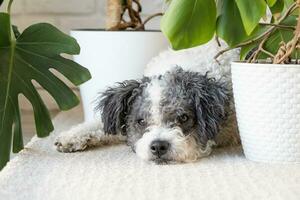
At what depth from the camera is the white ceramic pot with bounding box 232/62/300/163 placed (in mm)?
1085

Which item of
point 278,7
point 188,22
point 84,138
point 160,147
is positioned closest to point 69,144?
point 84,138

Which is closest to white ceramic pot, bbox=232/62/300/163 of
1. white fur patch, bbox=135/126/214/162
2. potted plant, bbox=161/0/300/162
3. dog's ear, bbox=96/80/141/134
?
potted plant, bbox=161/0/300/162

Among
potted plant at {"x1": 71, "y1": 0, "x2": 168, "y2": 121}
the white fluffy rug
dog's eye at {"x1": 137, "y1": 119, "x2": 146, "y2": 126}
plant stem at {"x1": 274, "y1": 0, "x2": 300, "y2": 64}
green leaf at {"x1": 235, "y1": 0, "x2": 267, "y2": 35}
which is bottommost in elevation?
the white fluffy rug

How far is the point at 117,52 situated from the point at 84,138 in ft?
0.95

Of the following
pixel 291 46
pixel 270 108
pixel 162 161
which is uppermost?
pixel 291 46

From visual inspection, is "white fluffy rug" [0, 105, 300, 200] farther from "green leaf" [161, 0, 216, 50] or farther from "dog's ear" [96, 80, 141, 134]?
"green leaf" [161, 0, 216, 50]

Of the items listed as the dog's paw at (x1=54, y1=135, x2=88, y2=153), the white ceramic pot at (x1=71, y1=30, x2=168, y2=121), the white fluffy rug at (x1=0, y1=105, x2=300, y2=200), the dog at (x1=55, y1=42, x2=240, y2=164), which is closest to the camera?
the white fluffy rug at (x1=0, y1=105, x2=300, y2=200)

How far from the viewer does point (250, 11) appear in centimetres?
99

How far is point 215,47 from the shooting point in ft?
4.67

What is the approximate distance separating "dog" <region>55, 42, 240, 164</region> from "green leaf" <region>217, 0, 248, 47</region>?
6.7 inches

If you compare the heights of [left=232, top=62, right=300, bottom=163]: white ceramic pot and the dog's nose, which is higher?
[left=232, top=62, right=300, bottom=163]: white ceramic pot

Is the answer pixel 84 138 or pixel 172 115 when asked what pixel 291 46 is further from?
Result: pixel 84 138

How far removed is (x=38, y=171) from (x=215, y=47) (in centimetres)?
55

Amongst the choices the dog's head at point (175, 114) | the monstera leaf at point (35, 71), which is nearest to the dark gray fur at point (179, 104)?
the dog's head at point (175, 114)
